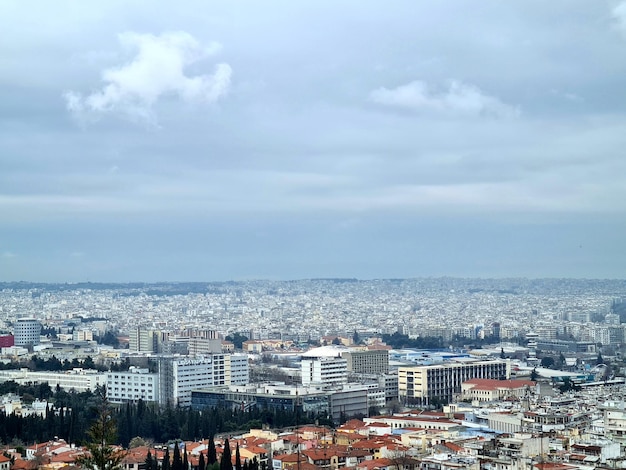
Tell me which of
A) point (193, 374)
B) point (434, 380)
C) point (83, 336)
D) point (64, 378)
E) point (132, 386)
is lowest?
point (434, 380)

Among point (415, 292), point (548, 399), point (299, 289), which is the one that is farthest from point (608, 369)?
point (299, 289)

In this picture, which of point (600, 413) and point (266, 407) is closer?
point (600, 413)

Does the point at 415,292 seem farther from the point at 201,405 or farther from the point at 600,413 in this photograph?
the point at 600,413

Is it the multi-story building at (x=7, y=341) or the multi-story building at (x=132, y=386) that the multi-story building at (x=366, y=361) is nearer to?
the multi-story building at (x=132, y=386)

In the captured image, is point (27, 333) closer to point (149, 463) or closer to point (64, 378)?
point (64, 378)

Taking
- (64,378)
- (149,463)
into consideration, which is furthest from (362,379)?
(149,463)

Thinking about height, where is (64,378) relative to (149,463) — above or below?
above

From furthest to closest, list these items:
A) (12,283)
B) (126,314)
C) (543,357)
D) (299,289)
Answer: (299,289), (12,283), (126,314), (543,357)
